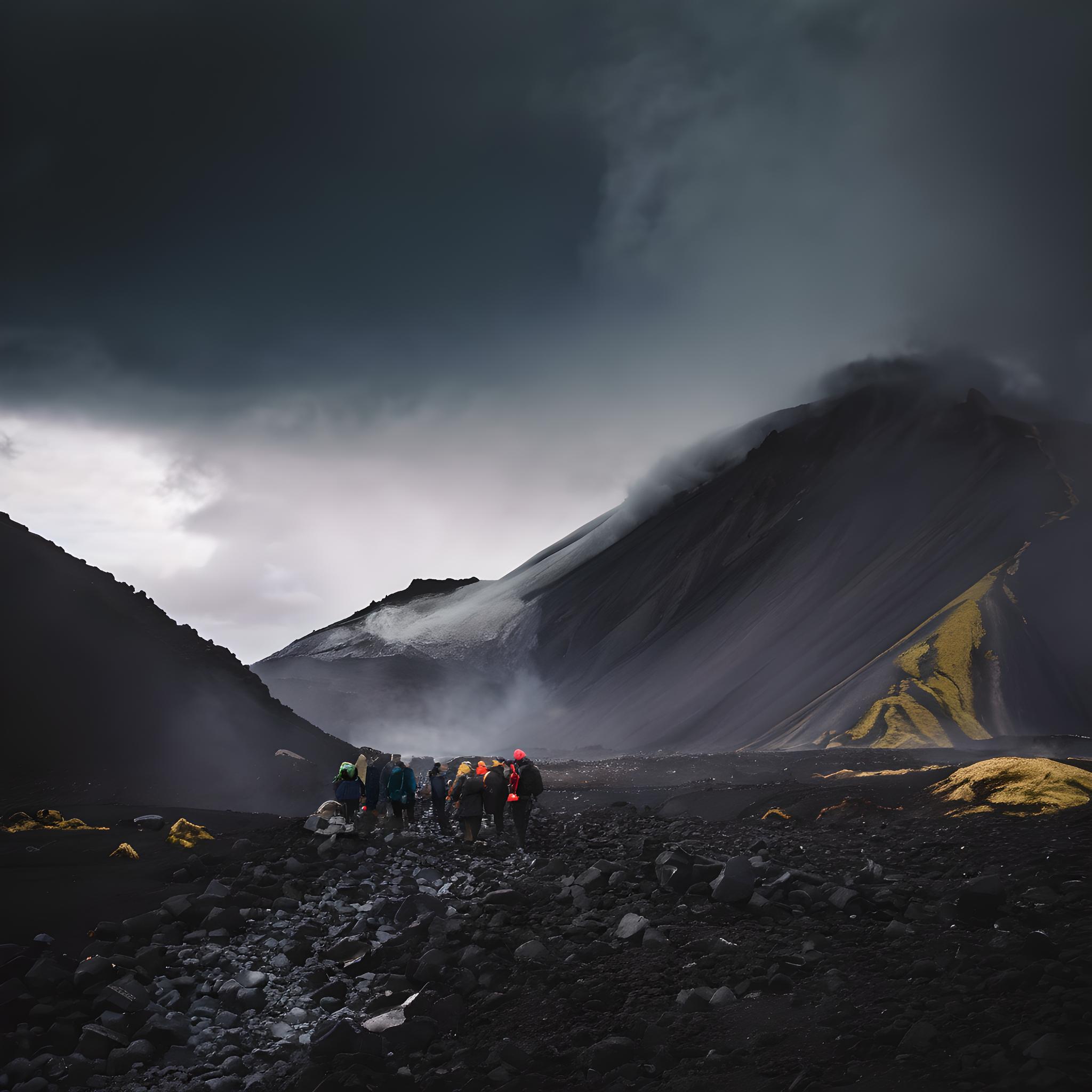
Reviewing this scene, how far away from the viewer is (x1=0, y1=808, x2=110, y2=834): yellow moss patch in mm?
14160

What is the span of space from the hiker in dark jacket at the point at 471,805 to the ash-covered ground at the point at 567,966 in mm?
1934

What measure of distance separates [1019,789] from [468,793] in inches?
384

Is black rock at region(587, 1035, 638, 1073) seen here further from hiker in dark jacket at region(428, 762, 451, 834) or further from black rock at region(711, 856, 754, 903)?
hiker in dark jacket at region(428, 762, 451, 834)

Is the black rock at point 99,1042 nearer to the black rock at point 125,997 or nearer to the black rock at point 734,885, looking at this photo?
the black rock at point 125,997

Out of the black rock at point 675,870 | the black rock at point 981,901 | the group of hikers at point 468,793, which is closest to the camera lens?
the black rock at point 981,901

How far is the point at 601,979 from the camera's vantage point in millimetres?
8016

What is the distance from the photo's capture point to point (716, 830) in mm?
15852

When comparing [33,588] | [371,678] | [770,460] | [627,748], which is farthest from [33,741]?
[770,460]

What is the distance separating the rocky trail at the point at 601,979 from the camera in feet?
20.5

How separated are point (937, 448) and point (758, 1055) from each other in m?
81.3

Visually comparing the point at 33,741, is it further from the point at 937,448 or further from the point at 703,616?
the point at 937,448

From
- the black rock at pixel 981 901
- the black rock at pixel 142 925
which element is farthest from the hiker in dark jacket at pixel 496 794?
the black rock at pixel 981 901

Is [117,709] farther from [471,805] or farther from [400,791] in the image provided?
[471,805]

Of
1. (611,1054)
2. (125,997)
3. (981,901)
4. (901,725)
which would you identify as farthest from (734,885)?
(901,725)
